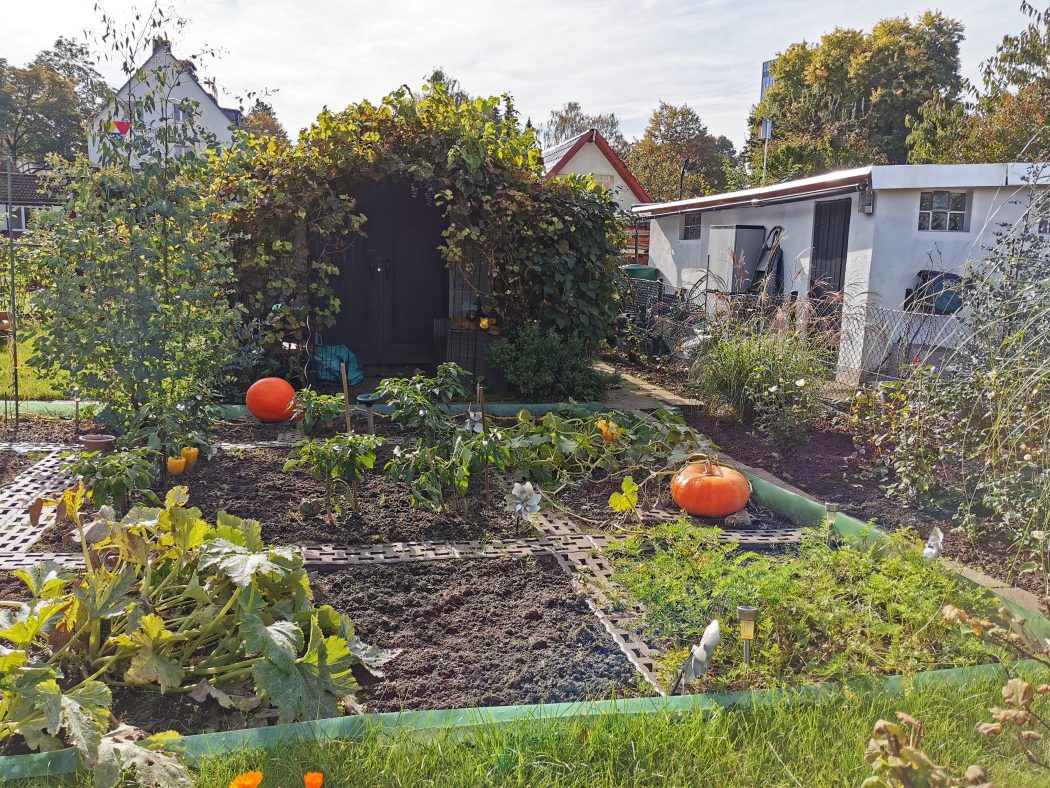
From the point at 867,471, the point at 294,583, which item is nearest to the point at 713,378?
the point at 867,471

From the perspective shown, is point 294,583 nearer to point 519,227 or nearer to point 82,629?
point 82,629

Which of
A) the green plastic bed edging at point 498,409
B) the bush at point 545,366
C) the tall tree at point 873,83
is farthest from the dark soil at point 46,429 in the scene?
the tall tree at point 873,83

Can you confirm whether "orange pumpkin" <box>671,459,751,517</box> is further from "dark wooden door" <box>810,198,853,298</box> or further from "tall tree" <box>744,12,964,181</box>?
"tall tree" <box>744,12,964,181</box>

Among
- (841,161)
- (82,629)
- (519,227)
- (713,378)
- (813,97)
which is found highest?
(813,97)

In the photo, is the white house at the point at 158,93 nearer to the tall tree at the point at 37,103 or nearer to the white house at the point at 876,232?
the white house at the point at 876,232

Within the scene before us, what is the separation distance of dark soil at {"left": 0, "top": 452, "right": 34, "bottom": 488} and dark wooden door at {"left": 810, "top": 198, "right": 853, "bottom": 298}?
833 centimetres

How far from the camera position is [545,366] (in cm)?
721

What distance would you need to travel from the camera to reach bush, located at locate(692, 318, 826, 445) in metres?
5.55

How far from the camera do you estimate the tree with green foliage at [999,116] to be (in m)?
13.2

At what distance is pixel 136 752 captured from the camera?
5.86ft

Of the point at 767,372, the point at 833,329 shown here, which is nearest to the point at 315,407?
the point at 767,372

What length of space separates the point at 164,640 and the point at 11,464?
3.18 m

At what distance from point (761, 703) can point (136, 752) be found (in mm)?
1548

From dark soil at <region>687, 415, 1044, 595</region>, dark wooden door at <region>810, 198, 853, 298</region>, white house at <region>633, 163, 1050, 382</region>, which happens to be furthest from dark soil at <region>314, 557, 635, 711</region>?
dark wooden door at <region>810, 198, 853, 298</region>
